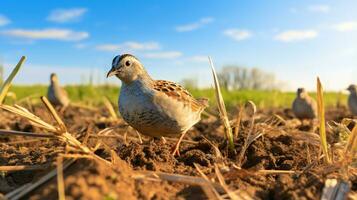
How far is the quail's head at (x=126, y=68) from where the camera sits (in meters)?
4.88

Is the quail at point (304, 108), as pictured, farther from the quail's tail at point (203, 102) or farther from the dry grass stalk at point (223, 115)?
the dry grass stalk at point (223, 115)

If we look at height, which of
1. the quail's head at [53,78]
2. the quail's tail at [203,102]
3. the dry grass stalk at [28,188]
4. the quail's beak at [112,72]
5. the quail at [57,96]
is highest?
the quail's beak at [112,72]

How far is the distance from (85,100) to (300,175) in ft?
43.6

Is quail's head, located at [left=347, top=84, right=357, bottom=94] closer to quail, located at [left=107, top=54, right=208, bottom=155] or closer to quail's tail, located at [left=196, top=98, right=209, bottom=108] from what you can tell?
quail's tail, located at [left=196, top=98, right=209, bottom=108]

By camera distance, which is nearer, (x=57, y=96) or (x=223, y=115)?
(x=223, y=115)

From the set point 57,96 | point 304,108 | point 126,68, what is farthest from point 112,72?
point 57,96

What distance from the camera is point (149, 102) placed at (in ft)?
15.1

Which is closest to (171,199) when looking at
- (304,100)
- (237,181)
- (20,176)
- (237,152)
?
(237,181)

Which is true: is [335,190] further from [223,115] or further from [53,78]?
[53,78]

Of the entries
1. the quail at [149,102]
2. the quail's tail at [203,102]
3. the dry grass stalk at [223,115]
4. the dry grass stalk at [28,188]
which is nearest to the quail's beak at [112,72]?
the quail at [149,102]

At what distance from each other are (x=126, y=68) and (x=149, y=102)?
1.76ft

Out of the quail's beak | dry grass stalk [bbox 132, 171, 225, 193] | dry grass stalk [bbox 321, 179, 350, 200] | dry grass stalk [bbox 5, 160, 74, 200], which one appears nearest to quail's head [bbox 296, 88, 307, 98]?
the quail's beak

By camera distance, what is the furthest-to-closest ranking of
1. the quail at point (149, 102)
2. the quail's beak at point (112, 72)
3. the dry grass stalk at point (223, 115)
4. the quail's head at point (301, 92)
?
the quail's head at point (301, 92)
the quail's beak at point (112, 72)
the quail at point (149, 102)
the dry grass stalk at point (223, 115)

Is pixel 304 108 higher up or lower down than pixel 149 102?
lower down
